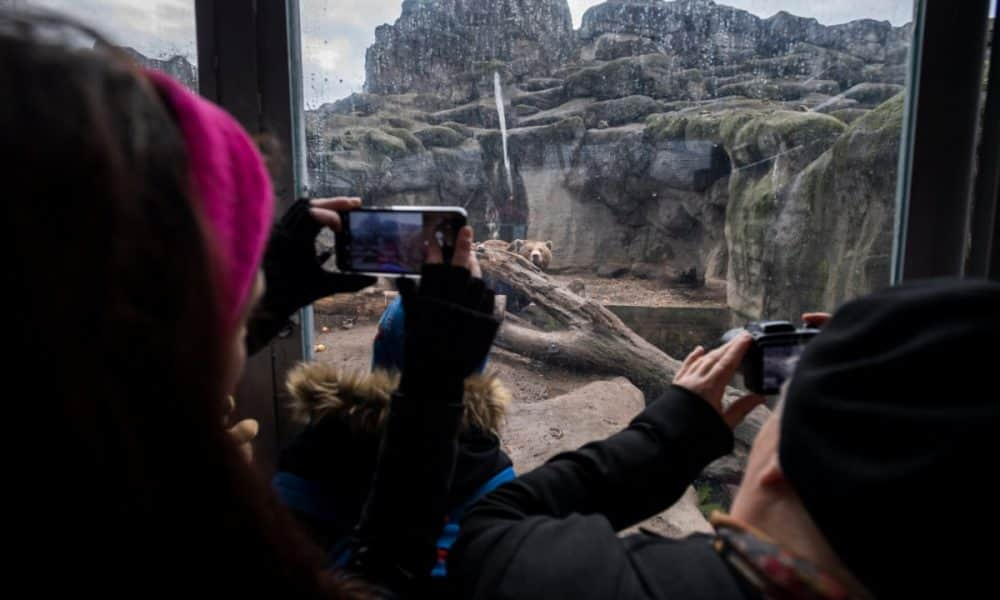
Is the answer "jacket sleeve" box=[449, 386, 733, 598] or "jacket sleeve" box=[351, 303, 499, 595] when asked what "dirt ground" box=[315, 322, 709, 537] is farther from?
"jacket sleeve" box=[351, 303, 499, 595]

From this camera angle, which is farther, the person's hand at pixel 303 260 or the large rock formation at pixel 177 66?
the large rock formation at pixel 177 66

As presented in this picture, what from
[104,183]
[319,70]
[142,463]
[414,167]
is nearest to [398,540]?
[142,463]

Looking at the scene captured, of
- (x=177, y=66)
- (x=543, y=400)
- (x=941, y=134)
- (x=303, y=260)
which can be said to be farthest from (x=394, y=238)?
(x=941, y=134)

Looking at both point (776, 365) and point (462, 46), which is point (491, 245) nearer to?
point (462, 46)

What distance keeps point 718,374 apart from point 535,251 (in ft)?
2.02

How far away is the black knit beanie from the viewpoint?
1.43ft

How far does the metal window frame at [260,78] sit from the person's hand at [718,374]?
0.83 meters

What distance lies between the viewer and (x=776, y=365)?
0.88 meters

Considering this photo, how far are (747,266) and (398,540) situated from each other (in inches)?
39.7

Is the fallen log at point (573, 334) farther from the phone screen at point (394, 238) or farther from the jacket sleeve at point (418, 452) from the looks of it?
the jacket sleeve at point (418, 452)

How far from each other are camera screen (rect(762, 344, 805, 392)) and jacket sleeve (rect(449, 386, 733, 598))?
0.32ft


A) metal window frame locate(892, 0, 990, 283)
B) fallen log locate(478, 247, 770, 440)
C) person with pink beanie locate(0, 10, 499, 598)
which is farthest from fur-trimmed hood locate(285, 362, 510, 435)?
metal window frame locate(892, 0, 990, 283)

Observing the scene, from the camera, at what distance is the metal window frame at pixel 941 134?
120 cm

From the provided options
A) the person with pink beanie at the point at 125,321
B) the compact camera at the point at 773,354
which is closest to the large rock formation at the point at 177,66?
the person with pink beanie at the point at 125,321
